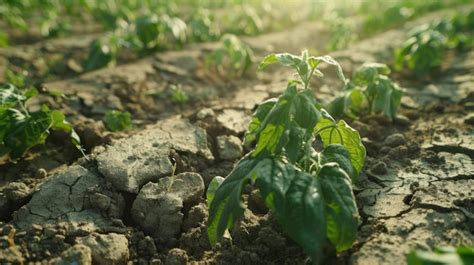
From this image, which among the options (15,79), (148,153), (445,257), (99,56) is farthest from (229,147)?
(15,79)

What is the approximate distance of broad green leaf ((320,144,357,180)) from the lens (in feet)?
6.84

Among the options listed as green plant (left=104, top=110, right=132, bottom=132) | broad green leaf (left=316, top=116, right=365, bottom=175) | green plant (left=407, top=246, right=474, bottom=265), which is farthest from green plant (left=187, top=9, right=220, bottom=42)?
Result: green plant (left=407, top=246, right=474, bottom=265)

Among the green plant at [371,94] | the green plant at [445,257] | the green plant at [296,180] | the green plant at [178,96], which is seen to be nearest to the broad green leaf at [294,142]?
the green plant at [296,180]

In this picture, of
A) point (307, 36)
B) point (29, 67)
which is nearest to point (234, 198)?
point (29, 67)

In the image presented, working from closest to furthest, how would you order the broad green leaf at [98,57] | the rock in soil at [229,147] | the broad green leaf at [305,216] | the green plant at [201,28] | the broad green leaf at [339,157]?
1. the broad green leaf at [305,216]
2. the broad green leaf at [339,157]
3. the rock in soil at [229,147]
4. the broad green leaf at [98,57]
5. the green plant at [201,28]

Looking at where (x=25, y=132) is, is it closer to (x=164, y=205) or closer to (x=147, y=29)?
(x=164, y=205)

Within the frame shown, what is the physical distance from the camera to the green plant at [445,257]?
136 centimetres

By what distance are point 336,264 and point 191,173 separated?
1.03 meters

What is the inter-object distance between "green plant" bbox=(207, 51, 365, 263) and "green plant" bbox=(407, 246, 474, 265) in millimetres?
341

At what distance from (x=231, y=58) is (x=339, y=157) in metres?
2.57

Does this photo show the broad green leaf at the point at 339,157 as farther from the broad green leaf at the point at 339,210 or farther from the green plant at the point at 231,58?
the green plant at the point at 231,58

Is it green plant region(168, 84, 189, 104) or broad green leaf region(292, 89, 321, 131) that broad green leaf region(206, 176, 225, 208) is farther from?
green plant region(168, 84, 189, 104)

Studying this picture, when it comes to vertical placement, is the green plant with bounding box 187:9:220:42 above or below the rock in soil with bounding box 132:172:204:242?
above

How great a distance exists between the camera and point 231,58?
4.46 m
